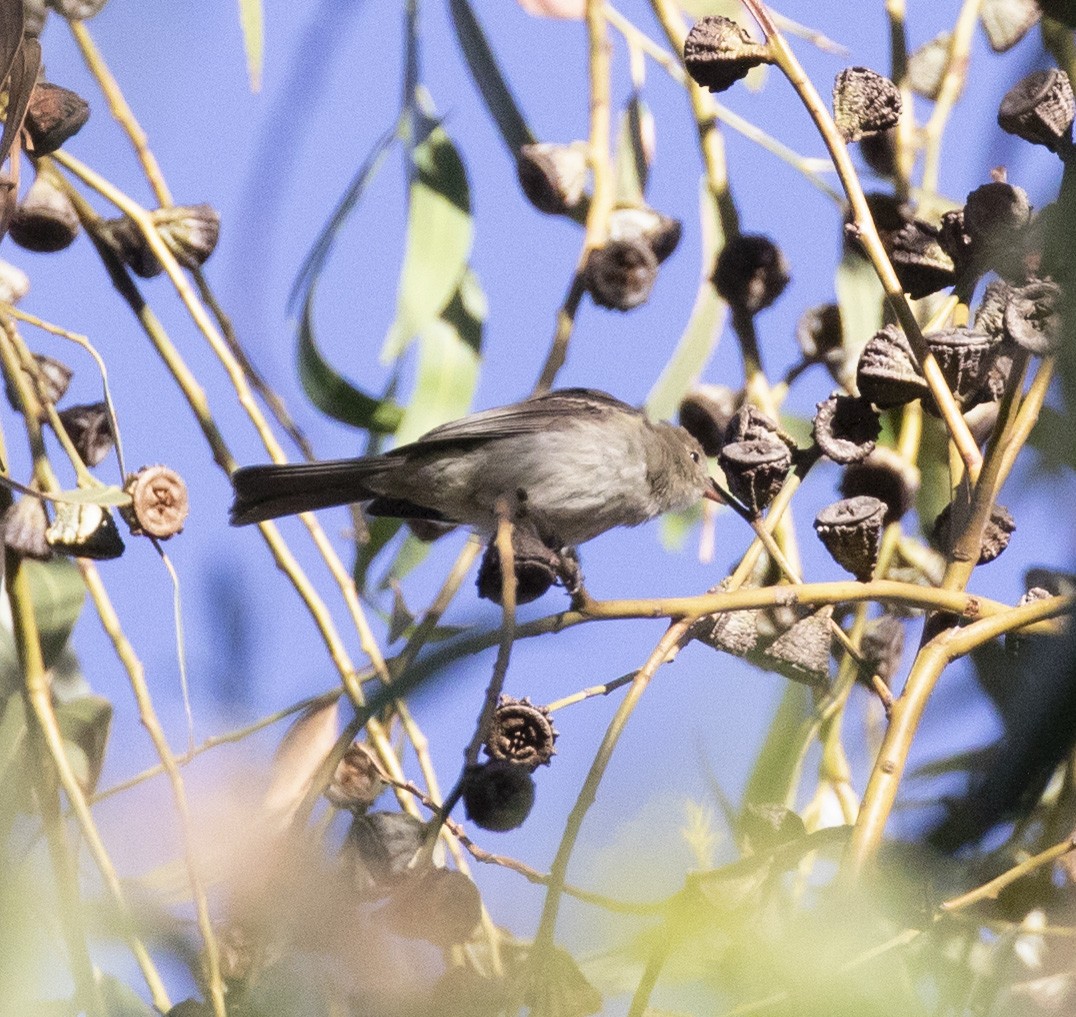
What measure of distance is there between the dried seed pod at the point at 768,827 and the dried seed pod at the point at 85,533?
0.66m

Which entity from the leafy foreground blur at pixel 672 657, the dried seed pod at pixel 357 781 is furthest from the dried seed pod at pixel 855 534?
the dried seed pod at pixel 357 781

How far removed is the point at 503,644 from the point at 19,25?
2.30 feet

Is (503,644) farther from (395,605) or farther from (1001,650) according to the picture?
(395,605)

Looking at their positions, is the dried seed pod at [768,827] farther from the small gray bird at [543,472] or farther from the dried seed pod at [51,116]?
the small gray bird at [543,472]

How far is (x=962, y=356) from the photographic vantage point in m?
1.25

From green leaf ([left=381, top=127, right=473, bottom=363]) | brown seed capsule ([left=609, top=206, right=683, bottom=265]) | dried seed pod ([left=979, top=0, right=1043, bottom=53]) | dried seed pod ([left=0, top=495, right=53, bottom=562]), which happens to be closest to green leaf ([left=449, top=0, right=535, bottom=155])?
green leaf ([left=381, top=127, right=473, bottom=363])

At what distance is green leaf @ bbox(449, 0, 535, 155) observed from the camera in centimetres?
221

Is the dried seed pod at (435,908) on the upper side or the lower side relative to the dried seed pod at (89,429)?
lower

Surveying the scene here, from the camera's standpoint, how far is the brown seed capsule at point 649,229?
1904 mm

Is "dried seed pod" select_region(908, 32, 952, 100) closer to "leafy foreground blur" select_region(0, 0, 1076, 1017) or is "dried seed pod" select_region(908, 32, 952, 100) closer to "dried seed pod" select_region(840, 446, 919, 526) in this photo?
"leafy foreground blur" select_region(0, 0, 1076, 1017)

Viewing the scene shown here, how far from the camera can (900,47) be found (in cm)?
188

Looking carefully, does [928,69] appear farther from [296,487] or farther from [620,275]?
[296,487]

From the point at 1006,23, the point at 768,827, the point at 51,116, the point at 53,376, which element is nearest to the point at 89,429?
the point at 53,376

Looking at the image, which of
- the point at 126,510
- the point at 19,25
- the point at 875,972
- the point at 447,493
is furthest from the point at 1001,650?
the point at 447,493
